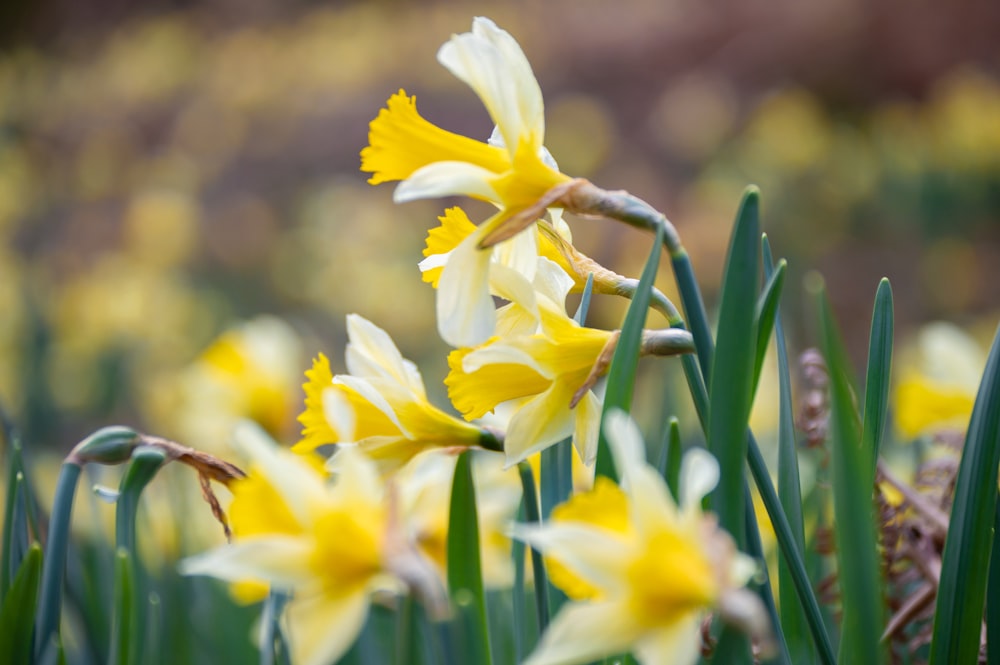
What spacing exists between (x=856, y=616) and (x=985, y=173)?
4.93 meters

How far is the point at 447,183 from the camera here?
0.53 m

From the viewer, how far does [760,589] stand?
0.58m

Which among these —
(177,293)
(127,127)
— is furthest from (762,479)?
(127,127)

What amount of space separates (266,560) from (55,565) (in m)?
0.28

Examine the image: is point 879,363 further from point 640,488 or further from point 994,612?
point 640,488

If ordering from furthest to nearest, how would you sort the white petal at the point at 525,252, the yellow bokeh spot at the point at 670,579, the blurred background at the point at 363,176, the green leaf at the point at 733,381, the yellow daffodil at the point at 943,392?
the blurred background at the point at 363,176, the yellow daffodil at the point at 943,392, the white petal at the point at 525,252, the green leaf at the point at 733,381, the yellow bokeh spot at the point at 670,579

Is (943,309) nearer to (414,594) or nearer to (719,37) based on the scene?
(719,37)

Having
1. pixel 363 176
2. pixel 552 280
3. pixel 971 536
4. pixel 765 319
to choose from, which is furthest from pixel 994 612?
pixel 363 176

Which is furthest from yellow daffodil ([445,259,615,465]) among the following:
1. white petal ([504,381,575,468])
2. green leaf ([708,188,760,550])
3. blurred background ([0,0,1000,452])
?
blurred background ([0,0,1000,452])

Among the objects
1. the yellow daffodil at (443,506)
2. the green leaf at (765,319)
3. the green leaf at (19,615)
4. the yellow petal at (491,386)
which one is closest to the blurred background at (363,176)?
the yellow daffodil at (443,506)

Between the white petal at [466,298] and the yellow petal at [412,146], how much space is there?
7cm

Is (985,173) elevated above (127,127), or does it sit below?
below

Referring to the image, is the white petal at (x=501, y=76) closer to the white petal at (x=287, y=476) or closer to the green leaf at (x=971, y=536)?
the white petal at (x=287, y=476)

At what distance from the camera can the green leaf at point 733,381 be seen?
514 millimetres
